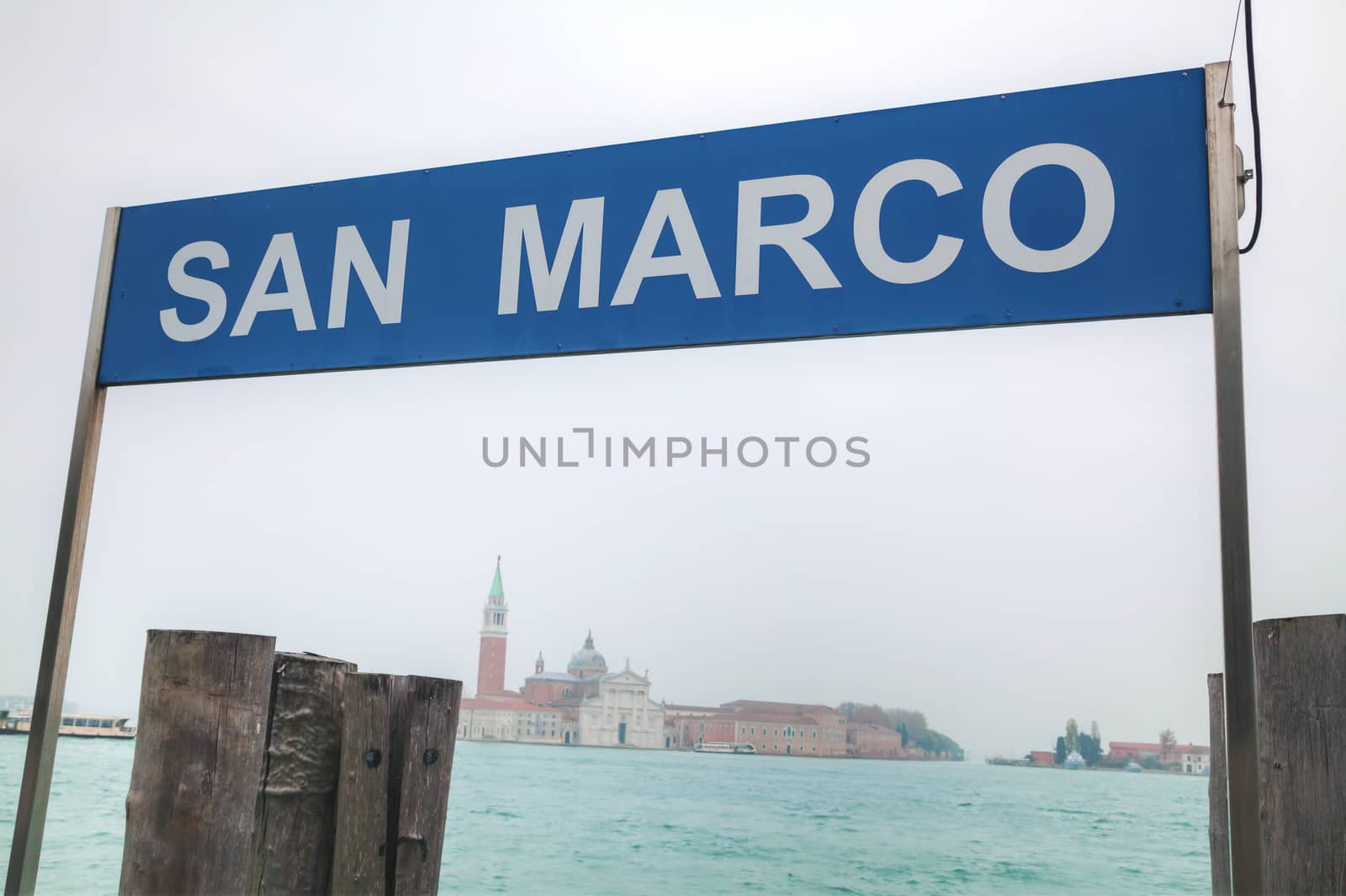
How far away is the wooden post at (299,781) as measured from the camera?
2412 millimetres

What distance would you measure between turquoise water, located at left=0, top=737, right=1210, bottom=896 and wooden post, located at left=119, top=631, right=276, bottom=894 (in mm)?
10982

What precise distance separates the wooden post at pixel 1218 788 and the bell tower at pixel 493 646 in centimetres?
10467

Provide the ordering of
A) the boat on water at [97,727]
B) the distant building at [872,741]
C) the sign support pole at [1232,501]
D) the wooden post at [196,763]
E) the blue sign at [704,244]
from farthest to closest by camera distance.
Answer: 1. the distant building at [872,741]
2. the boat on water at [97,727]
3. the blue sign at [704,244]
4. the wooden post at [196,763]
5. the sign support pole at [1232,501]

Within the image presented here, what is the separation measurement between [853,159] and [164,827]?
2242mm

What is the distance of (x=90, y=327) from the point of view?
3.58 metres

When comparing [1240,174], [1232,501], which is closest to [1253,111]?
[1240,174]

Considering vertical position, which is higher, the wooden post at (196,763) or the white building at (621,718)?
the wooden post at (196,763)

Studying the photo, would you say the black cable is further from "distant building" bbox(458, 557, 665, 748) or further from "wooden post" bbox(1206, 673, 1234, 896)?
"distant building" bbox(458, 557, 665, 748)

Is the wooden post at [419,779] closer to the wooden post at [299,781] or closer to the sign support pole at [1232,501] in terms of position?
the wooden post at [299,781]

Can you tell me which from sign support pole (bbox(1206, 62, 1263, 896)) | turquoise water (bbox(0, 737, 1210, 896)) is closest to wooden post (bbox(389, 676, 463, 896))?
sign support pole (bbox(1206, 62, 1263, 896))

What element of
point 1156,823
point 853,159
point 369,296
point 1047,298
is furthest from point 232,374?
point 1156,823

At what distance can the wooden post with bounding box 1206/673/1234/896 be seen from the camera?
12.1 ft

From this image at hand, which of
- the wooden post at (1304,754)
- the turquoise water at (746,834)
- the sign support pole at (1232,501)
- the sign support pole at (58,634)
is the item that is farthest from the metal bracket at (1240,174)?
the turquoise water at (746,834)

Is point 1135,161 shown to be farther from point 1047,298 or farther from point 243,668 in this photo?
point 243,668
